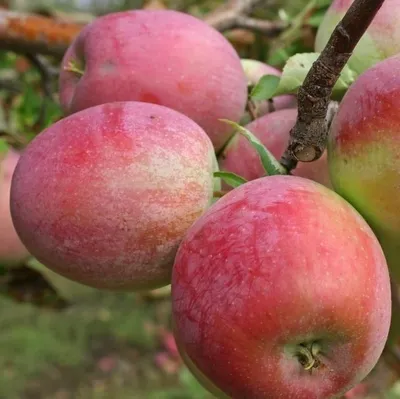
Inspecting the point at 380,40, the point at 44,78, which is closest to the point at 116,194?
the point at 380,40

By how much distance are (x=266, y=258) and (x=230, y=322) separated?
0.06 meters

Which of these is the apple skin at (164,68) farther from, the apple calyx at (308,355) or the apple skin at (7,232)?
the apple skin at (7,232)

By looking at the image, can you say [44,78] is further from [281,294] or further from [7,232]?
[281,294]

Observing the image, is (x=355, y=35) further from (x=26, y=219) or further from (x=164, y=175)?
(x=26, y=219)

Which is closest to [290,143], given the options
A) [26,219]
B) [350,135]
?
[350,135]

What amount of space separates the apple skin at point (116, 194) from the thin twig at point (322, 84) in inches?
4.3

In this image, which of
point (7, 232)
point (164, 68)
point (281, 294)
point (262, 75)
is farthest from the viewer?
point (7, 232)

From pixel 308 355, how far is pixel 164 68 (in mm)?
366

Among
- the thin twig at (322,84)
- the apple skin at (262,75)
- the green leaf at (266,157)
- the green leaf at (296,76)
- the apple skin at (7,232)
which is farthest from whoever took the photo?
the apple skin at (7,232)

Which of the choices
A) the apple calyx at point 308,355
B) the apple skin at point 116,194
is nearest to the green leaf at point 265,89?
the apple skin at point 116,194

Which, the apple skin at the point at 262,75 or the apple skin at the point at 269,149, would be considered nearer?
the apple skin at the point at 269,149

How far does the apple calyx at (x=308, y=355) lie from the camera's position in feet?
1.81

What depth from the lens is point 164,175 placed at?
2.15 ft

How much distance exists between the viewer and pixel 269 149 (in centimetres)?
74
